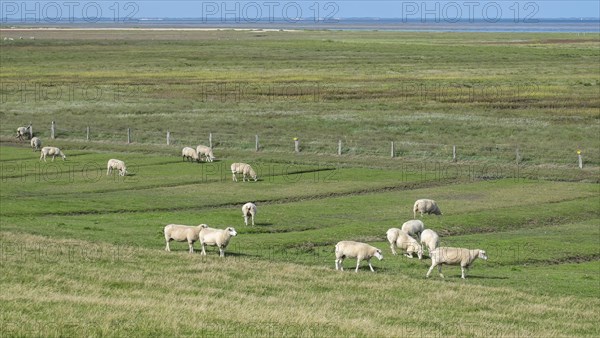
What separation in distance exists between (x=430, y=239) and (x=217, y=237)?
6855 millimetres

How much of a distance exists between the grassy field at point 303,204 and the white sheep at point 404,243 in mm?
1266

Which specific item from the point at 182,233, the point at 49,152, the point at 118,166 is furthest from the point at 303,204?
the point at 49,152

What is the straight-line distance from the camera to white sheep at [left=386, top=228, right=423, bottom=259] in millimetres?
34688

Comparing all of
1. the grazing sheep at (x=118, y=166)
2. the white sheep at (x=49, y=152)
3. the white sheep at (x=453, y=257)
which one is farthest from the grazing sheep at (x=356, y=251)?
the white sheep at (x=49, y=152)

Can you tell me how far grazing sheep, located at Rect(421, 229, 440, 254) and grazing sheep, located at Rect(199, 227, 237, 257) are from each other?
6245 millimetres

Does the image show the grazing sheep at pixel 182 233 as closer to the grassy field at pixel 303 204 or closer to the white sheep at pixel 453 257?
the grassy field at pixel 303 204

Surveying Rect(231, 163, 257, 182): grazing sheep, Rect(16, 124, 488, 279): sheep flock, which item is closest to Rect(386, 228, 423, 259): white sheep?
Rect(16, 124, 488, 279): sheep flock

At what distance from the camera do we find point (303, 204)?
47.9 metres

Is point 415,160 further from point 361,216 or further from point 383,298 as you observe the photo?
point 383,298

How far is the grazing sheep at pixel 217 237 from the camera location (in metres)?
33.2

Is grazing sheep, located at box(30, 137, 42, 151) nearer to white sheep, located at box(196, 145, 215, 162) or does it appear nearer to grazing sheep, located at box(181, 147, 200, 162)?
grazing sheep, located at box(181, 147, 200, 162)

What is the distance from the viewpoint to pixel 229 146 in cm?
7169

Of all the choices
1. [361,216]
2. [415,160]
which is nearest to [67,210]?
[361,216]

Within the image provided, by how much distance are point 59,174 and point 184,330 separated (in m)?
39.1
